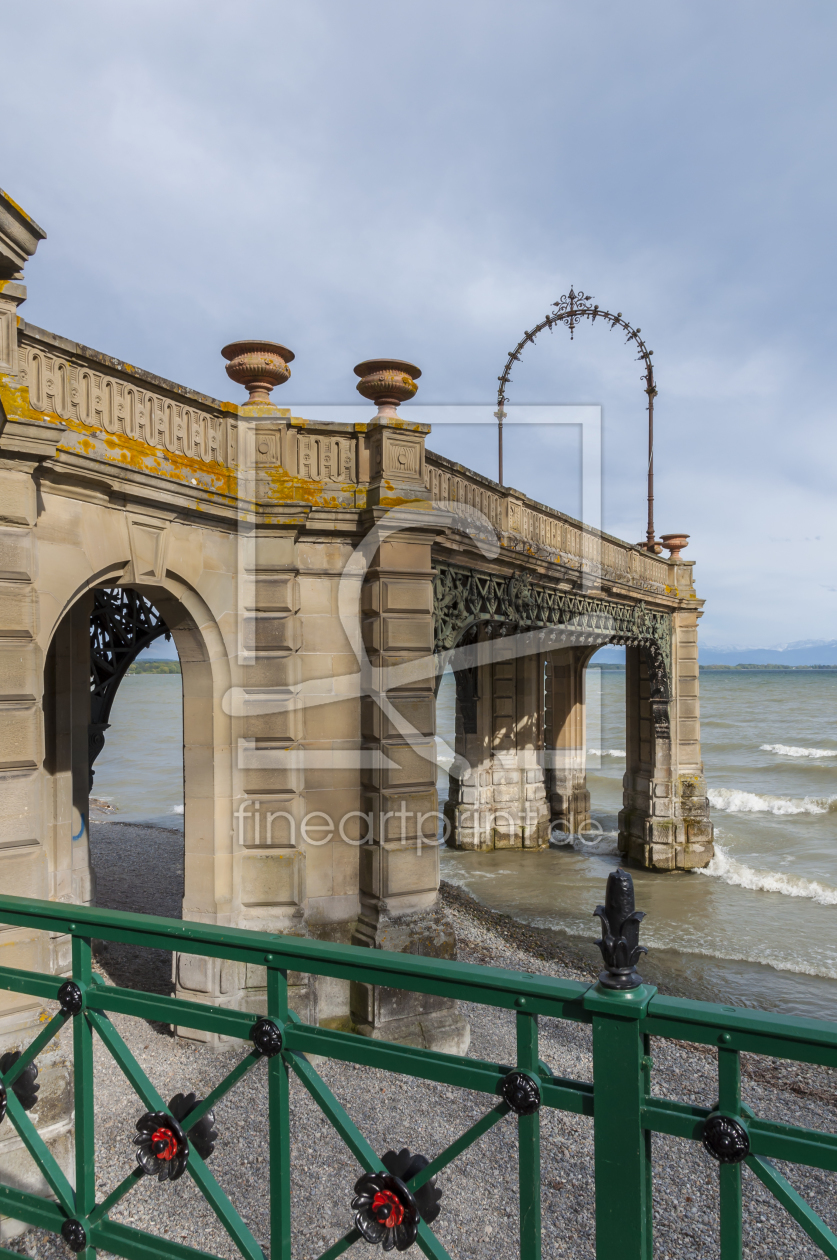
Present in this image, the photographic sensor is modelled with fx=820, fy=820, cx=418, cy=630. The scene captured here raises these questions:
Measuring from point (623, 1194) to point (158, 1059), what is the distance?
22.1ft

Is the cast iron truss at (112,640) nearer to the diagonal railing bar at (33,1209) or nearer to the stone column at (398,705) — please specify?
the stone column at (398,705)

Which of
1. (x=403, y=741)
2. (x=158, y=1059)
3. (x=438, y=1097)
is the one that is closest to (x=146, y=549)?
(x=403, y=741)

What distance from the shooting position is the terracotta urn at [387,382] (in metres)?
7.80

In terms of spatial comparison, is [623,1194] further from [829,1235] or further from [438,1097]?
[438,1097]

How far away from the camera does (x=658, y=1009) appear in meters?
1.70

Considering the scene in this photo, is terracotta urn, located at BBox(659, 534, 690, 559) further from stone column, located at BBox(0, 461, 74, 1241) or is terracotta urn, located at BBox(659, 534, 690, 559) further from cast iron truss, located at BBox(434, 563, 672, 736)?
stone column, located at BBox(0, 461, 74, 1241)

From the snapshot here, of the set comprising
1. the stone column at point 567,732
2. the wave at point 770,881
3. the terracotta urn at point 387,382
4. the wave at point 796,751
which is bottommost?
the wave at point 796,751

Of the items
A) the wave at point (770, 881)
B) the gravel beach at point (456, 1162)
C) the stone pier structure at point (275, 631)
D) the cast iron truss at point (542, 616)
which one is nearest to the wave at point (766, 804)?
the wave at point (770, 881)

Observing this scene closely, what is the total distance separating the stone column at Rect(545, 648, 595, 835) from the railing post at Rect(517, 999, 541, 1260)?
71.9 feet

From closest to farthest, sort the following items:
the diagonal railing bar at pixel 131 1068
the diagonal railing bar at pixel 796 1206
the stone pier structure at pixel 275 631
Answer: the diagonal railing bar at pixel 796 1206 < the diagonal railing bar at pixel 131 1068 < the stone pier structure at pixel 275 631

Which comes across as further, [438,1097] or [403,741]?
[403,741]

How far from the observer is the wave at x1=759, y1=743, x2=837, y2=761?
51031 mm

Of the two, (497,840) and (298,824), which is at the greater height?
(298,824)

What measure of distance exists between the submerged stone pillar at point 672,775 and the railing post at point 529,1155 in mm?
20279
